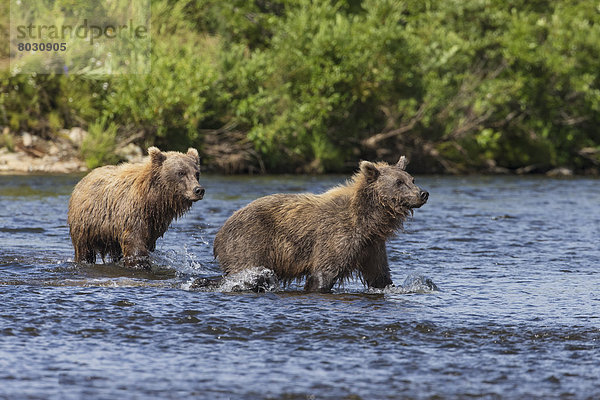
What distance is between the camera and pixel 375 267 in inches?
380

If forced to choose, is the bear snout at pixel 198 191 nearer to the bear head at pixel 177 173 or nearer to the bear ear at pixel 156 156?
the bear head at pixel 177 173

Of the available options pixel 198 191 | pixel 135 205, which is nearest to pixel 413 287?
pixel 198 191

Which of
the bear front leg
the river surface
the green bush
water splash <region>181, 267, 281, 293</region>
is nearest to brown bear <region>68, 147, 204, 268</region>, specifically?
the river surface

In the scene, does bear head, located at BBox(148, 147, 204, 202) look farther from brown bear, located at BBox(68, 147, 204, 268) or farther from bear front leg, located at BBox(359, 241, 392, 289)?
bear front leg, located at BBox(359, 241, 392, 289)

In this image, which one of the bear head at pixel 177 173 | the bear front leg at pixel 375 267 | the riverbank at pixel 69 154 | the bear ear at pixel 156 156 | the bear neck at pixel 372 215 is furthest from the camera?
the riverbank at pixel 69 154

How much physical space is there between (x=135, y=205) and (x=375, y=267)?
3.00 metres

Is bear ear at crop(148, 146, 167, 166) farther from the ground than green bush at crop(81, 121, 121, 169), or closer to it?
farther from the ground

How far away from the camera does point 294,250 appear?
9531 millimetres

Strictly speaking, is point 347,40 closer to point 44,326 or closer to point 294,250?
point 294,250

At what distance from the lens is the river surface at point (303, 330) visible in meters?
6.13

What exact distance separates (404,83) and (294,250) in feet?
80.8

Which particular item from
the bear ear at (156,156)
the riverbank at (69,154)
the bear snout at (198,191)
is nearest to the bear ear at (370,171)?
the bear snout at (198,191)

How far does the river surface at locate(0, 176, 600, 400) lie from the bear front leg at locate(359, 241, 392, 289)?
0.17m

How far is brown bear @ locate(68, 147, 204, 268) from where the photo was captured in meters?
10.8
